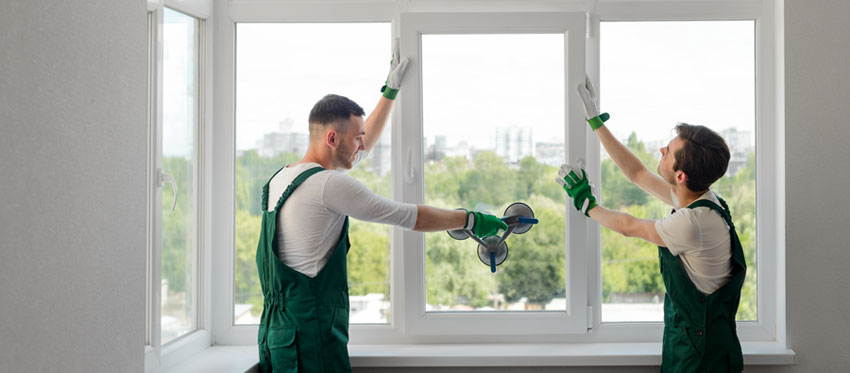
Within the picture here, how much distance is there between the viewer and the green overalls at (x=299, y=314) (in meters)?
1.91

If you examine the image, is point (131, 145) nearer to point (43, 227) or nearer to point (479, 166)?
point (43, 227)

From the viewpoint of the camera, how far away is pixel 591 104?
2309 millimetres

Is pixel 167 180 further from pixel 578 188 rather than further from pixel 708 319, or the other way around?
pixel 708 319

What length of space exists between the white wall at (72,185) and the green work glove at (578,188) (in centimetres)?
143

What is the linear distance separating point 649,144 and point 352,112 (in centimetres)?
117

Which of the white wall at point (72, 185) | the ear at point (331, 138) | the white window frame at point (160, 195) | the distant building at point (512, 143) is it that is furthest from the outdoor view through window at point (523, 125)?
the white wall at point (72, 185)

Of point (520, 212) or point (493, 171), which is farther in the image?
point (493, 171)

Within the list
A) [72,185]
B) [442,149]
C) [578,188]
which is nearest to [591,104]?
[578,188]

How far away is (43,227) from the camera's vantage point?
1220 mm

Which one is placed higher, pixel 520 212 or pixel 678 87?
pixel 678 87

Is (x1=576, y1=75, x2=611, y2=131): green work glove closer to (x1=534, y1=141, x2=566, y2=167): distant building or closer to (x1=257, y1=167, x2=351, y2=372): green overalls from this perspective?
(x1=534, y1=141, x2=566, y2=167): distant building

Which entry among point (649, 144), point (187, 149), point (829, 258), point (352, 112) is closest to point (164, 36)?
point (187, 149)

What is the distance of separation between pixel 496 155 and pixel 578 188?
36 centimetres

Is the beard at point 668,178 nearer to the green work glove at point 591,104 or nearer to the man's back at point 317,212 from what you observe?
the green work glove at point 591,104
